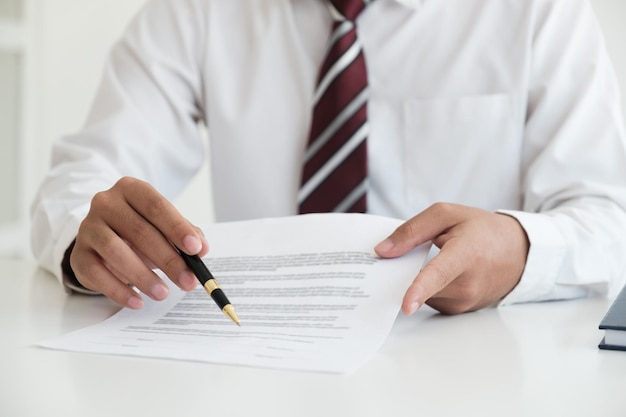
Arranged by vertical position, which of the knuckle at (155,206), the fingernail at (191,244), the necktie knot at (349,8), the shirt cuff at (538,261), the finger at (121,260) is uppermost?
the necktie knot at (349,8)

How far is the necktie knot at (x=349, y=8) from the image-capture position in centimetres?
136

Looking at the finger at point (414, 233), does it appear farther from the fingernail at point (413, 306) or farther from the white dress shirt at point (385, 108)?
the white dress shirt at point (385, 108)

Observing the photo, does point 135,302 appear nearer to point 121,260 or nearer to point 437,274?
point 121,260

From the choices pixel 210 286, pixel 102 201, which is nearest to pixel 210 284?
pixel 210 286

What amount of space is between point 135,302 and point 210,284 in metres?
0.13

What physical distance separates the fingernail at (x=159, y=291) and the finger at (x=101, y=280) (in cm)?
2

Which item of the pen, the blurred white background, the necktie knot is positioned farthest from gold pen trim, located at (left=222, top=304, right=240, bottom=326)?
the blurred white background

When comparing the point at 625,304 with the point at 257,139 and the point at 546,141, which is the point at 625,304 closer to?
the point at 546,141

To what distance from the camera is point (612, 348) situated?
0.72 m

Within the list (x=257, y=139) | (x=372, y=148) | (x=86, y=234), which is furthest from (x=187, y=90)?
(x=86, y=234)

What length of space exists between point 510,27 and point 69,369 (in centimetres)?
95

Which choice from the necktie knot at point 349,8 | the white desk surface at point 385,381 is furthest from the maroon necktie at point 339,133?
the white desk surface at point 385,381

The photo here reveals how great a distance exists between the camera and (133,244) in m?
0.87

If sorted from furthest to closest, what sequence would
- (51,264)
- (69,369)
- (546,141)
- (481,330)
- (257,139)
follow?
(257,139), (546,141), (51,264), (481,330), (69,369)
